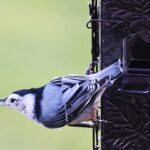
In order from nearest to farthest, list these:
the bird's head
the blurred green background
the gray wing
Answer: the gray wing
the bird's head
the blurred green background

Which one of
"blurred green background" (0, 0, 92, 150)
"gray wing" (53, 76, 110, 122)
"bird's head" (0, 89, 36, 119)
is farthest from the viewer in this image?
"blurred green background" (0, 0, 92, 150)

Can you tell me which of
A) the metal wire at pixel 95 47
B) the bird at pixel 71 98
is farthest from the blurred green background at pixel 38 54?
the bird at pixel 71 98

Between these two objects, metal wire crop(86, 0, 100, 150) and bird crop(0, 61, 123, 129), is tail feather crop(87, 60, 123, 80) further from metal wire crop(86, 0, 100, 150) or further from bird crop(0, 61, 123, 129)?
metal wire crop(86, 0, 100, 150)

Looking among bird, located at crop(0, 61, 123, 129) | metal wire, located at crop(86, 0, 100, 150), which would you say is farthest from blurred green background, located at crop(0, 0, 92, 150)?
bird, located at crop(0, 61, 123, 129)

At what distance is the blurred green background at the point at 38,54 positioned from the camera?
786cm

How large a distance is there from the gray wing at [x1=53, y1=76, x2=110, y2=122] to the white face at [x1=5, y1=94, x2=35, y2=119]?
0.18m

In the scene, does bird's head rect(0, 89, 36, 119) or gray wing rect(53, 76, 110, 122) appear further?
bird's head rect(0, 89, 36, 119)

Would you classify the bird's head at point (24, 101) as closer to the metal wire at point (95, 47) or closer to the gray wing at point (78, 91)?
the gray wing at point (78, 91)

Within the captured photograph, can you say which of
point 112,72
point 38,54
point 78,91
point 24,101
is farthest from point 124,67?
point 38,54

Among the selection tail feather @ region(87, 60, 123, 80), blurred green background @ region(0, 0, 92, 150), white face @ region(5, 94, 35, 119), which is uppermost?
blurred green background @ region(0, 0, 92, 150)

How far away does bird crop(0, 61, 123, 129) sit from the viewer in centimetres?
470

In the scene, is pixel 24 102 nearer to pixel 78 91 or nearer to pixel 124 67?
pixel 78 91

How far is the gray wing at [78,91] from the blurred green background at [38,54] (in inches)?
112

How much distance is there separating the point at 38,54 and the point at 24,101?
402cm
